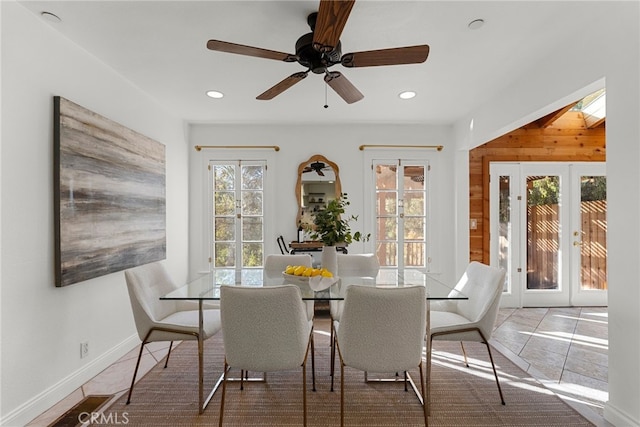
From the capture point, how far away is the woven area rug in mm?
1913

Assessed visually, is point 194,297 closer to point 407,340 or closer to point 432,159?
point 407,340

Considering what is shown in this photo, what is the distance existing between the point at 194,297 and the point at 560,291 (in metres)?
4.73

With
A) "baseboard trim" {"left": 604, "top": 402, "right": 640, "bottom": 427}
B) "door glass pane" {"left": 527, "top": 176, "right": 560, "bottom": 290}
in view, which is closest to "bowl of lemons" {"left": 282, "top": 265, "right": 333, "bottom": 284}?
"baseboard trim" {"left": 604, "top": 402, "right": 640, "bottom": 427}

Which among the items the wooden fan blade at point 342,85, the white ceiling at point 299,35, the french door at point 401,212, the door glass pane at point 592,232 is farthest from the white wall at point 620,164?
the door glass pane at point 592,232

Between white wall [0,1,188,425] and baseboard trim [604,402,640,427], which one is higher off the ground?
white wall [0,1,188,425]

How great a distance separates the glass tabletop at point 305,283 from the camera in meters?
1.97

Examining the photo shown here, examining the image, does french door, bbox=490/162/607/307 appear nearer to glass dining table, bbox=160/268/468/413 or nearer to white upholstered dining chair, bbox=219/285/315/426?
glass dining table, bbox=160/268/468/413

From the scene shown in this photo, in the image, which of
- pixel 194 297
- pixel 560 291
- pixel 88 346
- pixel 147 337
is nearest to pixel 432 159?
pixel 560 291

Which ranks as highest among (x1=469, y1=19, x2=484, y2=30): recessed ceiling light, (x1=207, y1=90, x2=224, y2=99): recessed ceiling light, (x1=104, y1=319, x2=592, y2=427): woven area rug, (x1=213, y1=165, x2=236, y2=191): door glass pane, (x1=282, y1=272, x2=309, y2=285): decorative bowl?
(x1=207, y1=90, x2=224, y2=99): recessed ceiling light

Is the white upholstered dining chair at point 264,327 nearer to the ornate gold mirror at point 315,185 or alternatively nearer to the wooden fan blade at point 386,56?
the wooden fan blade at point 386,56

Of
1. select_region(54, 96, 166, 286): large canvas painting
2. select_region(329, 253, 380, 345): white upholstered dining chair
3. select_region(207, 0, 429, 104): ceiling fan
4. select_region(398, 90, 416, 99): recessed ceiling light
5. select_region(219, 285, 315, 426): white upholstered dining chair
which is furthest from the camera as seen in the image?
select_region(398, 90, 416, 99): recessed ceiling light

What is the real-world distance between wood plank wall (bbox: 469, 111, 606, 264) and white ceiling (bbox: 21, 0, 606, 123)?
125 cm

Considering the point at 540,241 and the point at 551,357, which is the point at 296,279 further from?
the point at 540,241

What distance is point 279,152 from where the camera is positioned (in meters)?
4.33
